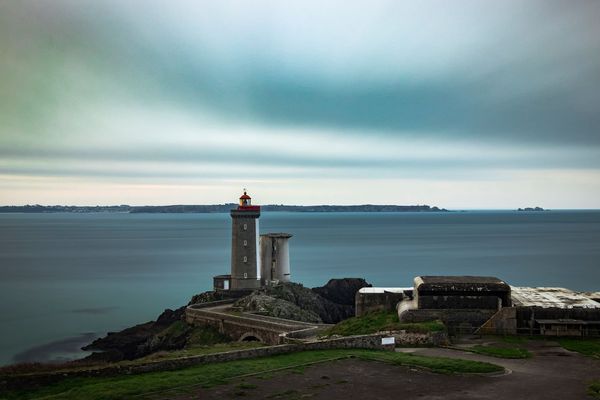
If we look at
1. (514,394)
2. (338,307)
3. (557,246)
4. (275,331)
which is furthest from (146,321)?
(557,246)

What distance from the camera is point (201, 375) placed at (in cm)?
1756

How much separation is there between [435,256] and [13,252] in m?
97.4

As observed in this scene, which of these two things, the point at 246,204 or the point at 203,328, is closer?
the point at 203,328

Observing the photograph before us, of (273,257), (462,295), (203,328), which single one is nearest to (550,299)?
(462,295)

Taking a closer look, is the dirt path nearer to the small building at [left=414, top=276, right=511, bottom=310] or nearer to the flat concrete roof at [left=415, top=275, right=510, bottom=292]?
the small building at [left=414, top=276, right=511, bottom=310]

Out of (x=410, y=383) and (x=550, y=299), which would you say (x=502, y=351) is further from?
(x=550, y=299)

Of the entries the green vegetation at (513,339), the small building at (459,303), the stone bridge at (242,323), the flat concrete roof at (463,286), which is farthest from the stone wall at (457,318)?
the stone bridge at (242,323)

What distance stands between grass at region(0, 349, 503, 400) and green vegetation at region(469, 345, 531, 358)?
1.99m

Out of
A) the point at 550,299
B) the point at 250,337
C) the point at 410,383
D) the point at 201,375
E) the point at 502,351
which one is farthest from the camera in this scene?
the point at 250,337

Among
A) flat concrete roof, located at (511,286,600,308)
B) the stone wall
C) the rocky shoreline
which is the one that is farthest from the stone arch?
flat concrete roof, located at (511,286,600,308)

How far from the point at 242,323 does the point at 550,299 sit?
850 inches

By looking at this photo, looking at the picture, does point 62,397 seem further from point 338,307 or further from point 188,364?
point 338,307

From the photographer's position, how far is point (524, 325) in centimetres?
2395

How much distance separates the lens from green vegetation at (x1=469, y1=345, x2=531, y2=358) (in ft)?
67.4
